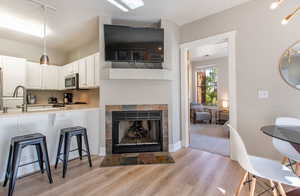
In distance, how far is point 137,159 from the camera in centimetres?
258

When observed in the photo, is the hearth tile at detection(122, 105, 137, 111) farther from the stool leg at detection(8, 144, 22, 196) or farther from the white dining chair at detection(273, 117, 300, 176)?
the white dining chair at detection(273, 117, 300, 176)

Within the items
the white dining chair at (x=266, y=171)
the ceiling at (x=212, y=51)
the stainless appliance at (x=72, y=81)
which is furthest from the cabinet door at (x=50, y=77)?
the white dining chair at (x=266, y=171)

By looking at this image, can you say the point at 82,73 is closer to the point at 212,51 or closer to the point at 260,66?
the point at 260,66

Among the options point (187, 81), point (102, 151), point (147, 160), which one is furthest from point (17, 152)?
point (187, 81)

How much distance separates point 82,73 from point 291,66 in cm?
410

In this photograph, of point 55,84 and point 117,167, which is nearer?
point 117,167

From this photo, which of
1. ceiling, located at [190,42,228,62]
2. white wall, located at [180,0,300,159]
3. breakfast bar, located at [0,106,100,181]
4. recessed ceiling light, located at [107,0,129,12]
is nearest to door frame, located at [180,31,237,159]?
white wall, located at [180,0,300,159]

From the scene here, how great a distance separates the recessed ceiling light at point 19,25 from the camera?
2.78 metres

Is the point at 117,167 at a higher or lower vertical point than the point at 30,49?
lower

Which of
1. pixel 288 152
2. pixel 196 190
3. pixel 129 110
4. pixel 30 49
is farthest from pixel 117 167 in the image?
pixel 30 49

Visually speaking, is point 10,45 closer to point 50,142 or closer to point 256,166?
point 50,142

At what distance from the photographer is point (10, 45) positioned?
3.83 m

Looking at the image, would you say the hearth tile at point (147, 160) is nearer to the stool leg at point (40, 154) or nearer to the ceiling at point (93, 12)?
the stool leg at point (40, 154)

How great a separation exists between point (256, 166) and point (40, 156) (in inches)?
105
